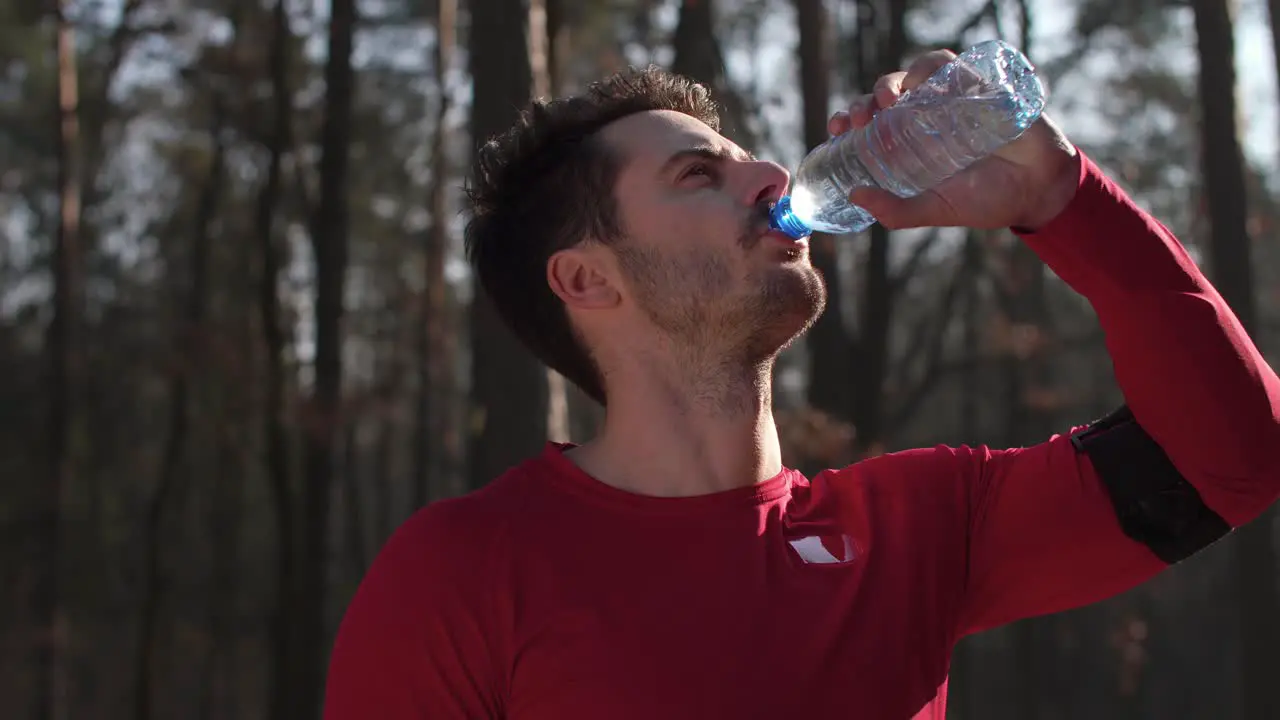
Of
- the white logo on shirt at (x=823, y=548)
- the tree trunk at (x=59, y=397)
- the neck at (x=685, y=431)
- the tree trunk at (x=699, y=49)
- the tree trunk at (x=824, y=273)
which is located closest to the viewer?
the white logo on shirt at (x=823, y=548)

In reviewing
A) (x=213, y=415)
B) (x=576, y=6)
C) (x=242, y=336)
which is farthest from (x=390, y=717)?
(x=213, y=415)

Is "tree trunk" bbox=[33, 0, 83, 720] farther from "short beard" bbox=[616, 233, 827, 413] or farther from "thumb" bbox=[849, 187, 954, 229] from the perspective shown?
"thumb" bbox=[849, 187, 954, 229]

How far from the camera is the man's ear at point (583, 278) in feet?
9.20

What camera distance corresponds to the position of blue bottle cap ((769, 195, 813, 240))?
2.60 meters

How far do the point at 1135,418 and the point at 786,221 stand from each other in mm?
732

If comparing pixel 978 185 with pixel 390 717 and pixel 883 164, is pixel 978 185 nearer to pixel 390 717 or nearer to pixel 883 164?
pixel 883 164

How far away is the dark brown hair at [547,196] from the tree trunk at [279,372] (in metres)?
11.9

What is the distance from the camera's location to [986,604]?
2.62 m

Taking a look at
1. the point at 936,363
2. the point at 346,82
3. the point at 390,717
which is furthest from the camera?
the point at 936,363

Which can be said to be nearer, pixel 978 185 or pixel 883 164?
pixel 978 185

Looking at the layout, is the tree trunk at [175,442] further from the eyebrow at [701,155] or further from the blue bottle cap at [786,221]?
the blue bottle cap at [786,221]

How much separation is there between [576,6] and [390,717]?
17241mm

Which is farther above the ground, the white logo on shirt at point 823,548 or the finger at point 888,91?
the finger at point 888,91

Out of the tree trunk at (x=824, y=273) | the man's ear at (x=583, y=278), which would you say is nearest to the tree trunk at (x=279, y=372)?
the tree trunk at (x=824, y=273)
